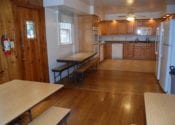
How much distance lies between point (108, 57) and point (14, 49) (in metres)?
6.46

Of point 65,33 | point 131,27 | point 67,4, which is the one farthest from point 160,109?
point 131,27

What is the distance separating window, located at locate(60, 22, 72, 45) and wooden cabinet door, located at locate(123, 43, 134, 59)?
4.00m

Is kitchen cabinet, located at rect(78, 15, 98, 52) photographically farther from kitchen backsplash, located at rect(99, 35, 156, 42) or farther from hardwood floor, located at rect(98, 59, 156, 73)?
kitchen backsplash, located at rect(99, 35, 156, 42)

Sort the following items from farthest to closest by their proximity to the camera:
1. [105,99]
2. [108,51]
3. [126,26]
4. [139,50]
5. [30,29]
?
[108,51], [126,26], [139,50], [30,29], [105,99]

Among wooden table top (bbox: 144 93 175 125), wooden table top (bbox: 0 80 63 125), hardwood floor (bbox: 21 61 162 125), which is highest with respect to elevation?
wooden table top (bbox: 0 80 63 125)

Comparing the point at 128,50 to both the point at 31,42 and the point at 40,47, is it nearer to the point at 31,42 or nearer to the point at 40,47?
the point at 40,47

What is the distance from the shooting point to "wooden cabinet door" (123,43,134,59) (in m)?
8.67

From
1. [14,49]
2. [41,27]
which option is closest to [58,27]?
[41,27]

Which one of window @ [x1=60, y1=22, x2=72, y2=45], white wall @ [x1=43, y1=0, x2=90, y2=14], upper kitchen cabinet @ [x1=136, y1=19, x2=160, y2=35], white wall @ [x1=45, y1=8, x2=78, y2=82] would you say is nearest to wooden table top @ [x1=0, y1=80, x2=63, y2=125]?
white wall @ [x1=45, y1=8, x2=78, y2=82]

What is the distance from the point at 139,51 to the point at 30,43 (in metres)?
6.43

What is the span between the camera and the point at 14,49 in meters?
3.15

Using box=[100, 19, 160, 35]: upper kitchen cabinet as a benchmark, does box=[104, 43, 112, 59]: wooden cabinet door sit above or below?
below

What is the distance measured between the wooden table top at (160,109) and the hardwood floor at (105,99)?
2.74 ft

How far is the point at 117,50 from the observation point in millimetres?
8867
